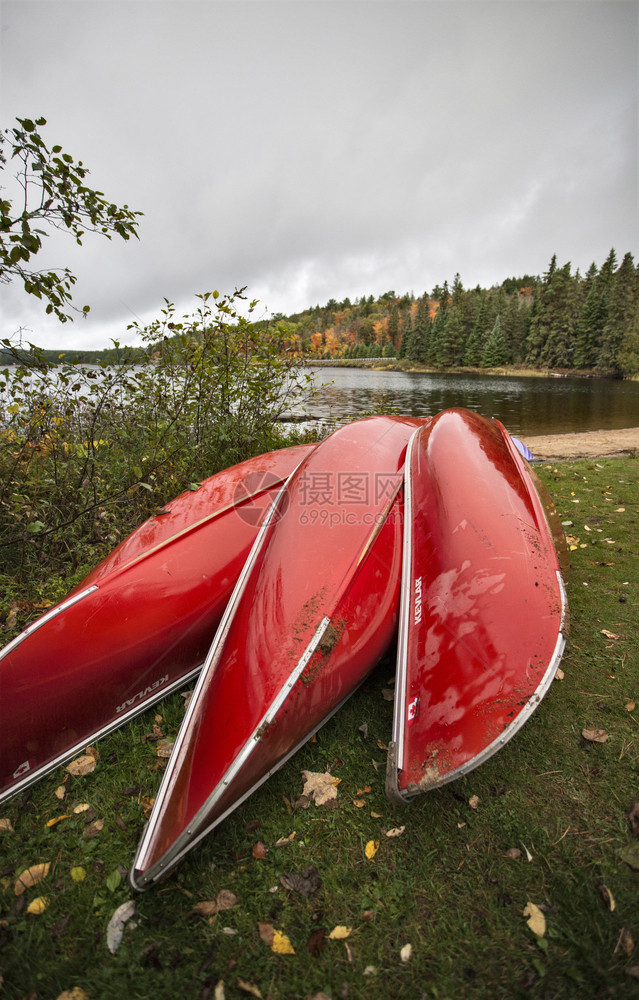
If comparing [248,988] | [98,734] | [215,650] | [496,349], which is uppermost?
[496,349]

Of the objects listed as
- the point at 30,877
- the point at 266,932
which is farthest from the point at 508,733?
the point at 30,877

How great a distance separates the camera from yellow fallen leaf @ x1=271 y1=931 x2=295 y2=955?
4.78 ft

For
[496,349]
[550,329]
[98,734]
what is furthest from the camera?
[496,349]

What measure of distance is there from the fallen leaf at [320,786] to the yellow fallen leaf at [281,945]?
0.49 meters

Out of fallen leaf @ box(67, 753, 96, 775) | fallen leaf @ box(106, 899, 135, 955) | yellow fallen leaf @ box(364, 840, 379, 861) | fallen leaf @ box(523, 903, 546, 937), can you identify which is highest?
fallen leaf @ box(67, 753, 96, 775)

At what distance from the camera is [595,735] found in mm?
2189

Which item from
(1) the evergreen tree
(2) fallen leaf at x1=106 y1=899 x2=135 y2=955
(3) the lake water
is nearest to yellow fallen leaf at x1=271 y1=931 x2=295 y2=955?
(2) fallen leaf at x1=106 y1=899 x2=135 y2=955

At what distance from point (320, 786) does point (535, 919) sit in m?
0.95

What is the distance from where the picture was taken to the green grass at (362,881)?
1390mm

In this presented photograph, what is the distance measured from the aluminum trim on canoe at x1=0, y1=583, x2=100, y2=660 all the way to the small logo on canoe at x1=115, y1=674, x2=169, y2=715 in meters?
0.63

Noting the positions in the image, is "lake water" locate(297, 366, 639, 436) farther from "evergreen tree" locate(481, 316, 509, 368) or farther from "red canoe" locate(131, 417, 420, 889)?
"evergreen tree" locate(481, 316, 509, 368)

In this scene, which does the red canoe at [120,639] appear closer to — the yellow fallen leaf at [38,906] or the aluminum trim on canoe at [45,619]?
the aluminum trim on canoe at [45,619]

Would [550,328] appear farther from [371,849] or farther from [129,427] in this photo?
[371,849]

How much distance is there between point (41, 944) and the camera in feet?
4.90
